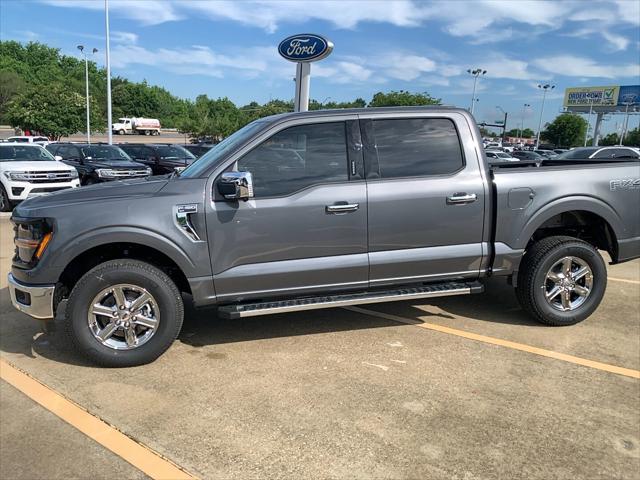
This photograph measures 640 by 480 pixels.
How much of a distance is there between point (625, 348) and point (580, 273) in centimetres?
75

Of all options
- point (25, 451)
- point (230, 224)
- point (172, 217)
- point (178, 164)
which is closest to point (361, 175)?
point (230, 224)

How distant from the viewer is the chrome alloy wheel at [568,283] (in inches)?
185

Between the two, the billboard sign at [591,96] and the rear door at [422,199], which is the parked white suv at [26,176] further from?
the billboard sign at [591,96]

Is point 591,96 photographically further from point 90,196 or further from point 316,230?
point 90,196

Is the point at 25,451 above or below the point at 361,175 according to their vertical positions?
below

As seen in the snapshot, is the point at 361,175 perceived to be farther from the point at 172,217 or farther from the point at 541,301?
the point at 541,301

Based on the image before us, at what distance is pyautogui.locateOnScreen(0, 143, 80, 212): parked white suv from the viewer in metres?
11.5

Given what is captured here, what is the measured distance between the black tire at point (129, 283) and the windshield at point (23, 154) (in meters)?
10.2

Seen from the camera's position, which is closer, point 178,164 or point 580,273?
point 580,273

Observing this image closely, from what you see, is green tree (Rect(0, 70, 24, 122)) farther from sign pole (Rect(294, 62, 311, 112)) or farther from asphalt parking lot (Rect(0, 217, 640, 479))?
asphalt parking lot (Rect(0, 217, 640, 479))

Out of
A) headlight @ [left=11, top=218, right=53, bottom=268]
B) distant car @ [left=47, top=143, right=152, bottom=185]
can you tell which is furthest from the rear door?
distant car @ [left=47, top=143, right=152, bottom=185]

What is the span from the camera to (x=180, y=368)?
12.8 feet

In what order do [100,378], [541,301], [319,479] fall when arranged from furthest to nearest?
[541,301] → [100,378] → [319,479]

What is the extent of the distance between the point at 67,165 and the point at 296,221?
10.9 metres
